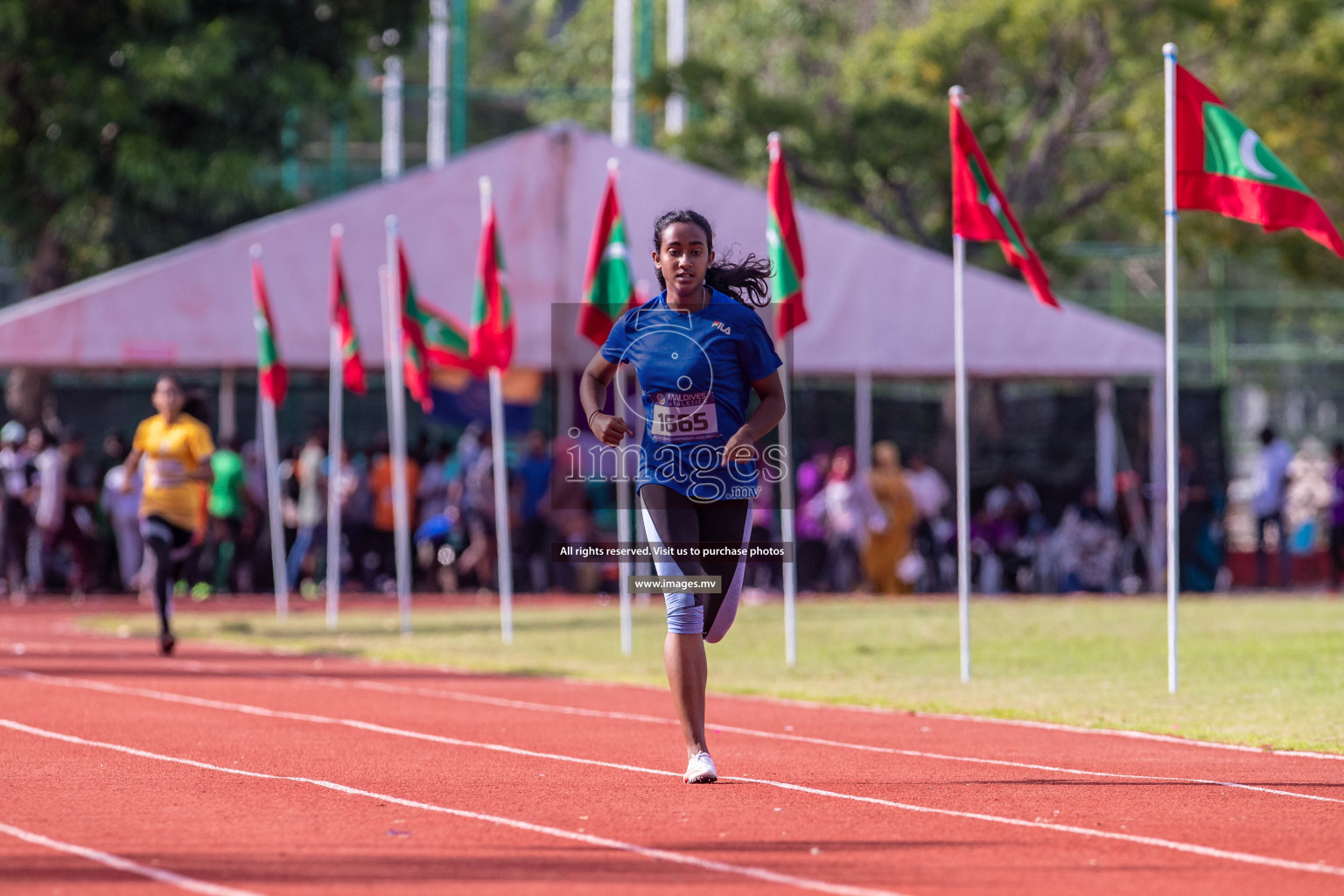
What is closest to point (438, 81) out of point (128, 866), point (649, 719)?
point (649, 719)

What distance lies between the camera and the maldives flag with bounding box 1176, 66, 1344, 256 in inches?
468

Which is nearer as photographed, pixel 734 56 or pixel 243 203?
pixel 243 203

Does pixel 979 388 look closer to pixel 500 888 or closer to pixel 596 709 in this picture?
pixel 596 709

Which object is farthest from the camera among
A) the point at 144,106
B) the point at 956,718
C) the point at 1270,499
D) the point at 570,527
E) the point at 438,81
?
the point at 438,81

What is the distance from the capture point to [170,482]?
555 inches

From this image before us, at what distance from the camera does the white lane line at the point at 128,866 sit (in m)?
5.54

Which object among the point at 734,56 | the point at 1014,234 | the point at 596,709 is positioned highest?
the point at 734,56

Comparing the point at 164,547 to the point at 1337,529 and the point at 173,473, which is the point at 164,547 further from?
the point at 1337,529

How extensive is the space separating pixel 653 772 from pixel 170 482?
6966mm

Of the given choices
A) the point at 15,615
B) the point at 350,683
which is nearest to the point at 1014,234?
the point at 350,683

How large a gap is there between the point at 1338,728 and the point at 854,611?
10.3m

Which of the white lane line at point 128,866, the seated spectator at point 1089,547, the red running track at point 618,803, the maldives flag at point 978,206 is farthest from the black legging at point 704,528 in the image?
the seated spectator at point 1089,547

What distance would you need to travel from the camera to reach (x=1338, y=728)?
10164 millimetres

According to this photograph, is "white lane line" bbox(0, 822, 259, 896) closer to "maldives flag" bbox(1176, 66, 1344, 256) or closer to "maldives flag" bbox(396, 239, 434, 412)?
"maldives flag" bbox(1176, 66, 1344, 256)
